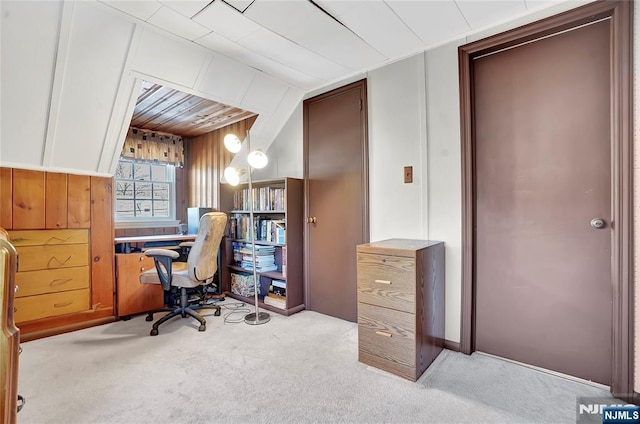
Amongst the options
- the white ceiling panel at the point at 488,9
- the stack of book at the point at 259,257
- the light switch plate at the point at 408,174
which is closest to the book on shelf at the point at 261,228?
the stack of book at the point at 259,257

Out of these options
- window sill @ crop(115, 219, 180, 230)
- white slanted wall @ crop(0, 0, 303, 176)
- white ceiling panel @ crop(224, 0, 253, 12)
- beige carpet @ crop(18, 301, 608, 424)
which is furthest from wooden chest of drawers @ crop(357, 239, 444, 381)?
window sill @ crop(115, 219, 180, 230)

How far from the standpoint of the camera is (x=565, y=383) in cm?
175

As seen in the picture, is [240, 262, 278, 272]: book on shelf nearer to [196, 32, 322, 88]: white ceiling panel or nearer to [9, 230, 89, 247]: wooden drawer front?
[9, 230, 89, 247]: wooden drawer front

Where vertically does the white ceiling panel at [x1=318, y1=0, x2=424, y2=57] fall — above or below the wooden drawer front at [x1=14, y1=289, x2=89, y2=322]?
above

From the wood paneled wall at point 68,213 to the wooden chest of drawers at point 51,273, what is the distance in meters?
0.05

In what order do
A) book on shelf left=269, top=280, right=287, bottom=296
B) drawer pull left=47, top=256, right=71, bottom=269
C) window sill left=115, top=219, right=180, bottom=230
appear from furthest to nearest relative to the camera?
window sill left=115, top=219, right=180, bottom=230 < book on shelf left=269, top=280, right=287, bottom=296 < drawer pull left=47, top=256, right=71, bottom=269

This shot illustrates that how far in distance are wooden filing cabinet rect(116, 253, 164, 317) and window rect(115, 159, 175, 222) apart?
1.13 metres

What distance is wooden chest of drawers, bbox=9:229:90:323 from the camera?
237 cm

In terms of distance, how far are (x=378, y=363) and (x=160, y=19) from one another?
A: 2.64 metres

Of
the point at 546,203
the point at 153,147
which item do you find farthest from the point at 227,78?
the point at 546,203

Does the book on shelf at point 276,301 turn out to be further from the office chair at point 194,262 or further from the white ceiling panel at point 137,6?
the white ceiling panel at point 137,6

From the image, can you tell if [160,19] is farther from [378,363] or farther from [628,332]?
[628,332]

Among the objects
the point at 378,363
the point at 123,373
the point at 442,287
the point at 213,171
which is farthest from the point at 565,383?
the point at 213,171

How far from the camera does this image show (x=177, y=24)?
2.03 metres
